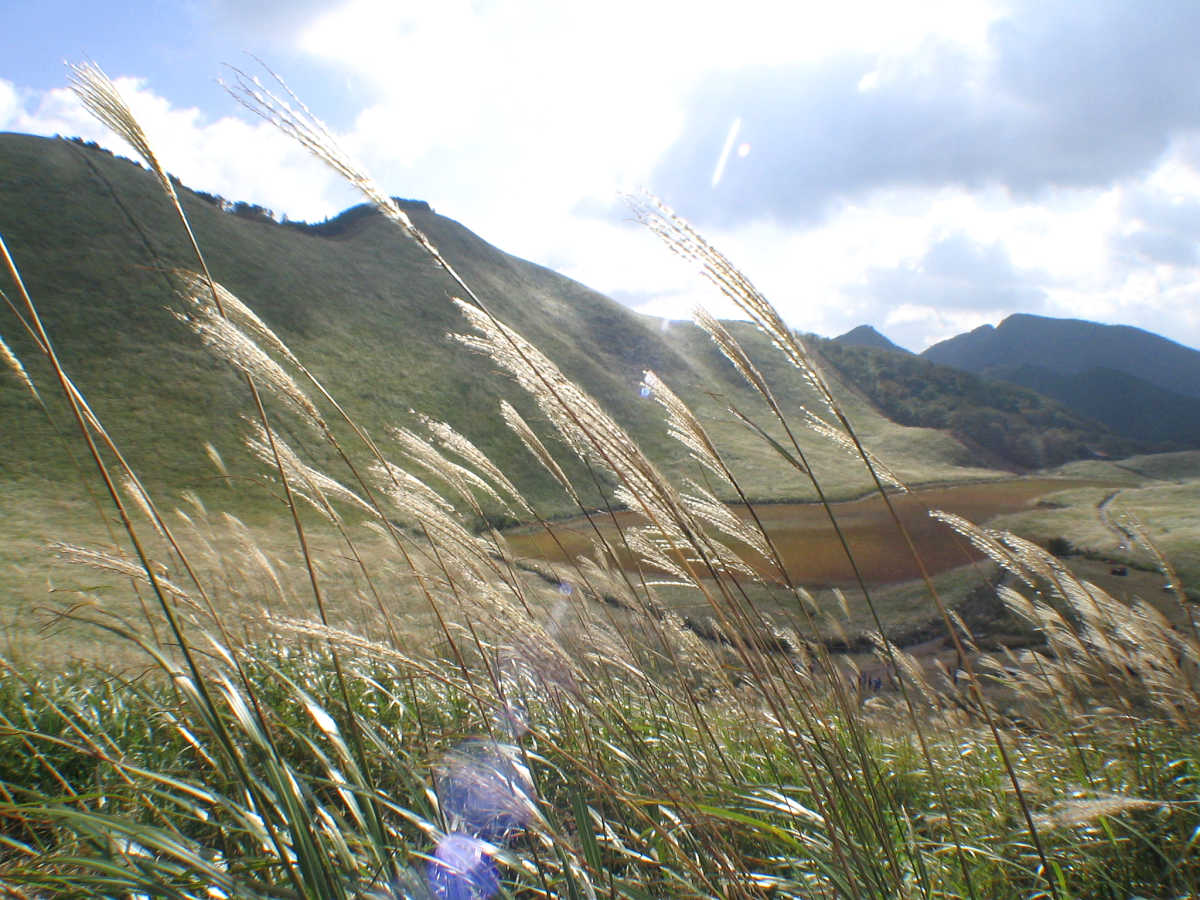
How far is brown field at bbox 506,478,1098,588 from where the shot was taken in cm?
1931

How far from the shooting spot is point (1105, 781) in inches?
92.3

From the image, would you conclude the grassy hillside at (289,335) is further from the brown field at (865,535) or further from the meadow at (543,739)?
the meadow at (543,739)

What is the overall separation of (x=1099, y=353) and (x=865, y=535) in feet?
691

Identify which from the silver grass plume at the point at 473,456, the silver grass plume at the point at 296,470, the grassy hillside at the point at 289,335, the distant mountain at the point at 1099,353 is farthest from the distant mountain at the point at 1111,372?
the silver grass plume at the point at 296,470

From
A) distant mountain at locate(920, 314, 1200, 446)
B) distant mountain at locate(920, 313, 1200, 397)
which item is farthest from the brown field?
distant mountain at locate(920, 313, 1200, 397)

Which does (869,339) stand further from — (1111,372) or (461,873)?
(461,873)

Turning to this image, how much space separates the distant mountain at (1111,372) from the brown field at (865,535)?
280 feet

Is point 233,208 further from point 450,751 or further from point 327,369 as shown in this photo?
point 450,751

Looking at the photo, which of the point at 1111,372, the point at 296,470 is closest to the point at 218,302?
the point at 296,470

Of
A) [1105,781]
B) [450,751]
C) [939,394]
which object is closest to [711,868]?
[450,751]

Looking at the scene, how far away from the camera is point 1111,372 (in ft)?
409

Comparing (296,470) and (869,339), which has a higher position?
(869,339)

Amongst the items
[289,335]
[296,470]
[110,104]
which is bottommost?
[296,470]

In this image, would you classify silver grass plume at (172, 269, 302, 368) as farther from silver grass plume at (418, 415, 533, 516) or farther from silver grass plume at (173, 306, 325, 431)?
silver grass plume at (418, 415, 533, 516)
